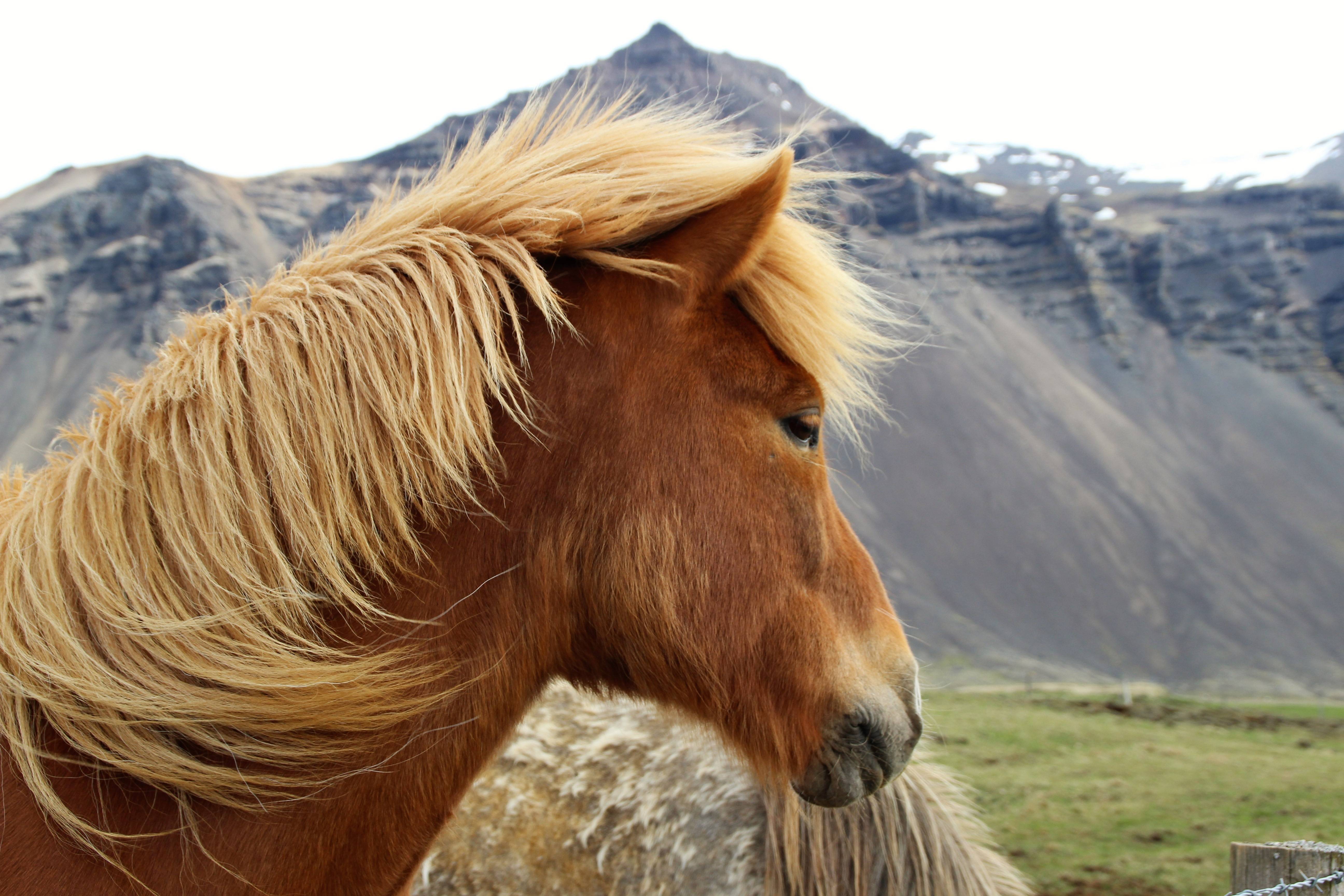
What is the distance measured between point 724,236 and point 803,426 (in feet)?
1.31

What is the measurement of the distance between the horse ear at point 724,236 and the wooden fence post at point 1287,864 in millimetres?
1855

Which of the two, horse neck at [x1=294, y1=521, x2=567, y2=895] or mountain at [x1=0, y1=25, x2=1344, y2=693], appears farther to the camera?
mountain at [x1=0, y1=25, x2=1344, y2=693]

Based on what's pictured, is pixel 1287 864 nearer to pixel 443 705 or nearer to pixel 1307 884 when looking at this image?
pixel 1307 884

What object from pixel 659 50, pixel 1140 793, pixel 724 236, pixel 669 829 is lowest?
pixel 1140 793

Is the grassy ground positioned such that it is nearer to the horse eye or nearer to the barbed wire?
the barbed wire

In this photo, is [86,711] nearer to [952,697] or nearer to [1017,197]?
[952,697]

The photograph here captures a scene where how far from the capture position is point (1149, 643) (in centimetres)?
4216

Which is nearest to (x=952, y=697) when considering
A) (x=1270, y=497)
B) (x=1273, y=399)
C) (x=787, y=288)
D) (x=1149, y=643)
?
(x=1149, y=643)

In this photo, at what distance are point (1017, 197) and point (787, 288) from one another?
93.9 metres

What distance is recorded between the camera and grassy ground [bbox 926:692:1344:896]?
26.5ft

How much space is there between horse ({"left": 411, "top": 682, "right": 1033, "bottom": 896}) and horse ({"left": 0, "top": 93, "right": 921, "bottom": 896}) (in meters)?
0.89

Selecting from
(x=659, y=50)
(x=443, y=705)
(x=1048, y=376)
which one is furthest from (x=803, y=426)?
(x=659, y=50)

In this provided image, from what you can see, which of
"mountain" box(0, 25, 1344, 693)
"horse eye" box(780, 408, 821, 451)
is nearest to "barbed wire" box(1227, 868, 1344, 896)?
"horse eye" box(780, 408, 821, 451)

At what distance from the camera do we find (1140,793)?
36.9 ft
